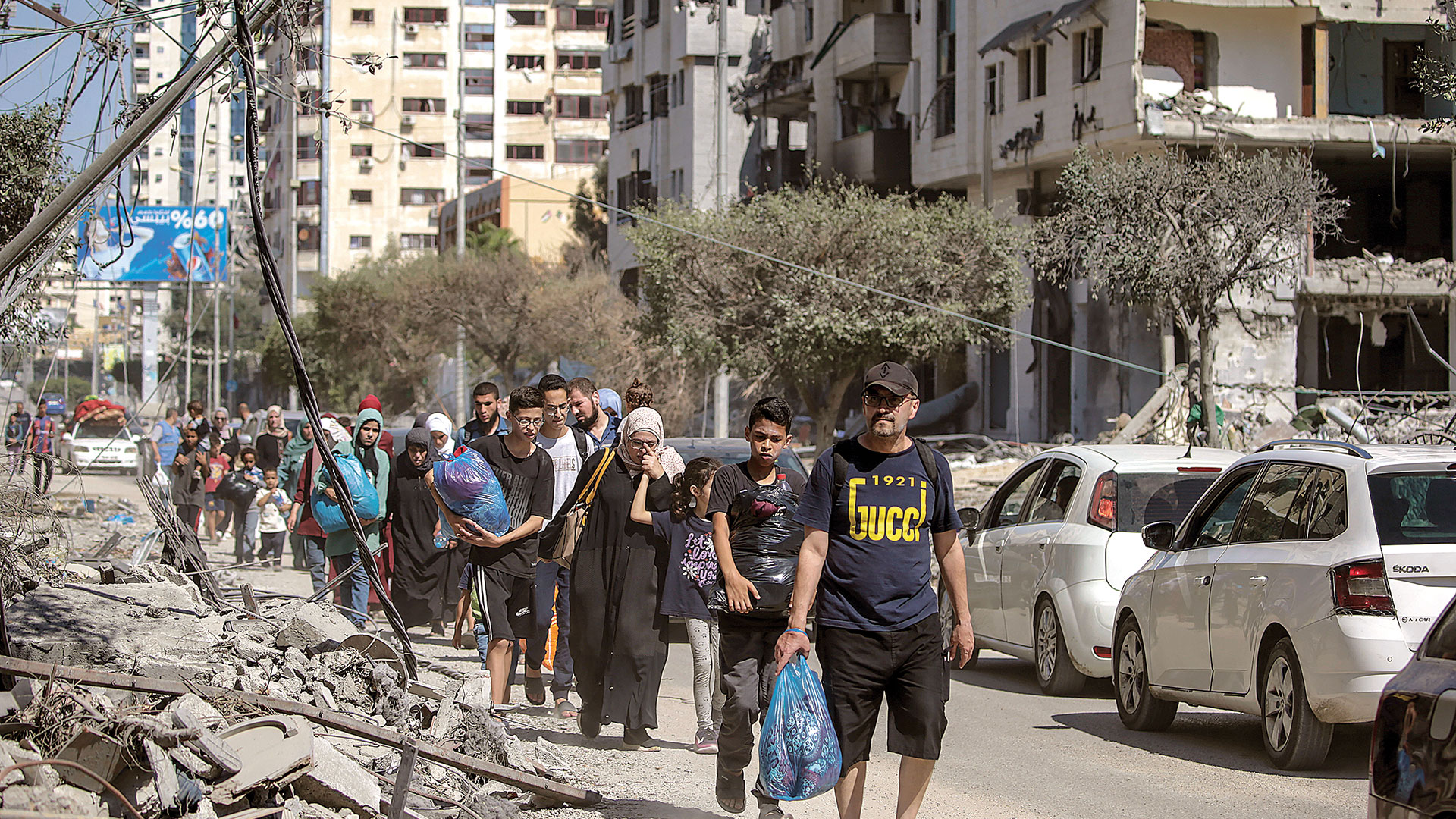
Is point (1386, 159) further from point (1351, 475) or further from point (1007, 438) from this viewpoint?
point (1351, 475)

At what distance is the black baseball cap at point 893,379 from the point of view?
5.52 meters

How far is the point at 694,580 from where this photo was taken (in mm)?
7883

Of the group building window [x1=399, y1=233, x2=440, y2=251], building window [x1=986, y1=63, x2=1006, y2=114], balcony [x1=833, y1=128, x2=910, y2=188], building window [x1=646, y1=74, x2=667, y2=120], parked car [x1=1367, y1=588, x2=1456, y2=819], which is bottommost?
parked car [x1=1367, y1=588, x2=1456, y2=819]

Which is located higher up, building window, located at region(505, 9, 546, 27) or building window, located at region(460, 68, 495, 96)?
building window, located at region(505, 9, 546, 27)

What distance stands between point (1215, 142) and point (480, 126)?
60.2 m

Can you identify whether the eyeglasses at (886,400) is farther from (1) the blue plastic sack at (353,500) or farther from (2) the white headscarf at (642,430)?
(1) the blue plastic sack at (353,500)

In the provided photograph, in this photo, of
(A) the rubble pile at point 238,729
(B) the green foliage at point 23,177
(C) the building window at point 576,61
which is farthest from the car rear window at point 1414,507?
(C) the building window at point 576,61

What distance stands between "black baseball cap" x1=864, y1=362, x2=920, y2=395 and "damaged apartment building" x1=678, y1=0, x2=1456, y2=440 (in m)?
24.4

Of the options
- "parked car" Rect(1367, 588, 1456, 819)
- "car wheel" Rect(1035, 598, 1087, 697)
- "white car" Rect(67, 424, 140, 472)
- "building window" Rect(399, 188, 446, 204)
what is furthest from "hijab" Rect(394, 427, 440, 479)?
"building window" Rect(399, 188, 446, 204)

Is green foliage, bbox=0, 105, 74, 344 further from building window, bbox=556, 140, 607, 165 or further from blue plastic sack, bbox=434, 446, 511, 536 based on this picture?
building window, bbox=556, 140, 607, 165

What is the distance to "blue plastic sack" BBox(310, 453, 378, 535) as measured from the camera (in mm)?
10875

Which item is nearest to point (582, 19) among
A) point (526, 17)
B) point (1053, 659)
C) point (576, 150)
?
point (526, 17)

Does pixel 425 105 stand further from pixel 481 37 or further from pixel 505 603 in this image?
pixel 505 603

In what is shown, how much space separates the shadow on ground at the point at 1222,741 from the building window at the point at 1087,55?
73.2 feet
